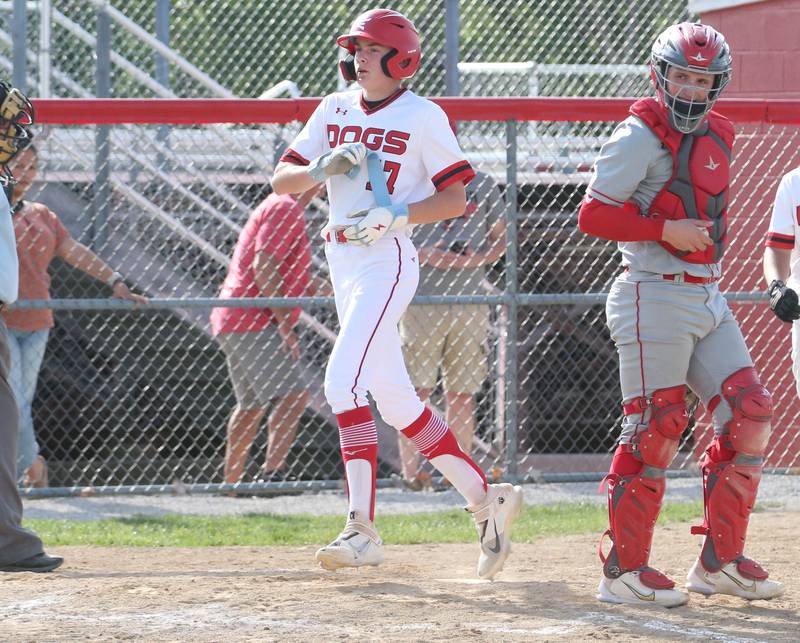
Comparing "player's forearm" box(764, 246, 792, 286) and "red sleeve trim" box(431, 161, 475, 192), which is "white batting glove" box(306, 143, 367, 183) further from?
"player's forearm" box(764, 246, 792, 286)

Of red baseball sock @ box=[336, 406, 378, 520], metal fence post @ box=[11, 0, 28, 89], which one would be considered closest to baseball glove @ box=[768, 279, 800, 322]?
red baseball sock @ box=[336, 406, 378, 520]

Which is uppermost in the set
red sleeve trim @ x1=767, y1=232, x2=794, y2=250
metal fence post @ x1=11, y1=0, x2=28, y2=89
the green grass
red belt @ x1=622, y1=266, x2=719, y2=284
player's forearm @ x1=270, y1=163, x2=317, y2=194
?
metal fence post @ x1=11, y1=0, x2=28, y2=89

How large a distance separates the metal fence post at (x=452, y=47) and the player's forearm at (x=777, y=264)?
3947mm

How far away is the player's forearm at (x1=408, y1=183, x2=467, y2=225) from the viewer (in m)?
4.80

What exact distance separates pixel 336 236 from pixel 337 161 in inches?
12.3

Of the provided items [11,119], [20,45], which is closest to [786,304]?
[11,119]

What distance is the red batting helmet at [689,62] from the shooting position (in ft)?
14.0

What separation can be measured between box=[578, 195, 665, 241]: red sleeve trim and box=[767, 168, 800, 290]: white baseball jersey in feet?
3.48

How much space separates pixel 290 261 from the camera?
24.3 ft

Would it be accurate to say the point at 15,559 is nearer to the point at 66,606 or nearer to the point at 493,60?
the point at 66,606

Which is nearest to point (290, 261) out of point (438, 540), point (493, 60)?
point (438, 540)

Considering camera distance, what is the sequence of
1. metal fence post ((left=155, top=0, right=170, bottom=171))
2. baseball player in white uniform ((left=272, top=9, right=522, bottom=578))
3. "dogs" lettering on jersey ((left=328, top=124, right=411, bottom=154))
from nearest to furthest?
baseball player in white uniform ((left=272, top=9, right=522, bottom=578)) → "dogs" lettering on jersey ((left=328, top=124, right=411, bottom=154)) → metal fence post ((left=155, top=0, right=170, bottom=171))

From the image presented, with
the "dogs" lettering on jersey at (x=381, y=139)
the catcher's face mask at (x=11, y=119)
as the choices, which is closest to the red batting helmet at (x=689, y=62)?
the "dogs" lettering on jersey at (x=381, y=139)

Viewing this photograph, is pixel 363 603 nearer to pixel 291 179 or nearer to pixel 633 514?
pixel 633 514
